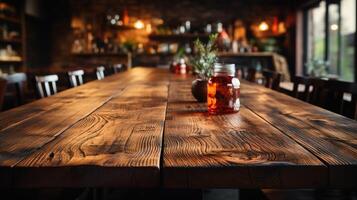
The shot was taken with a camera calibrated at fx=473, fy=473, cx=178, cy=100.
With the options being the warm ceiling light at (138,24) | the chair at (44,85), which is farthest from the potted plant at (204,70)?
the warm ceiling light at (138,24)

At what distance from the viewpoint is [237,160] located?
1.00 meters

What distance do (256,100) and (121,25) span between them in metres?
9.43

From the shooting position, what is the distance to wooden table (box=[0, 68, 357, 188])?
936 millimetres

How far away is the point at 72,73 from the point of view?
12.2 ft

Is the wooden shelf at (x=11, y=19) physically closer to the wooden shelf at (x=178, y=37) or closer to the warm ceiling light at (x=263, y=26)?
the wooden shelf at (x=178, y=37)

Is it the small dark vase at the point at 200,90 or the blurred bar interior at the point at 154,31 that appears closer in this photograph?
the small dark vase at the point at 200,90

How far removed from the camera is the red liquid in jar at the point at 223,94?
1776 mm

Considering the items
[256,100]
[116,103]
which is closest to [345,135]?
[256,100]

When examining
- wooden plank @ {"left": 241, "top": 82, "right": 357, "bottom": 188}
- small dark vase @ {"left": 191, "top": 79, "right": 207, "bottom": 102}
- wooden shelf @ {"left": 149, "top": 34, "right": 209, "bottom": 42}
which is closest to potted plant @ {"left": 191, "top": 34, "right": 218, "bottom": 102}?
small dark vase @ {"left": 191, "top": 79, "right": 207, "bottom": 102}

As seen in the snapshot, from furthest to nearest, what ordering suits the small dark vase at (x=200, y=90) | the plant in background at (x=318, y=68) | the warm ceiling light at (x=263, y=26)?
the warm ceiling light at (x=263, y=26), the plant in background at (x=318, y=68), the small dark vase at (x=200, y=90)

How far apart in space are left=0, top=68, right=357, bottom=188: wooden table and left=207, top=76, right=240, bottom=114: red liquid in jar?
0.17 ft

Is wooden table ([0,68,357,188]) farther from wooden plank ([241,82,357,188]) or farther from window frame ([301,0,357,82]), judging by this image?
window frame ([301,0,357,82])

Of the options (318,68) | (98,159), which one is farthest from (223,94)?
(318,68)

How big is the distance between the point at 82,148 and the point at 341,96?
59.6 inches
